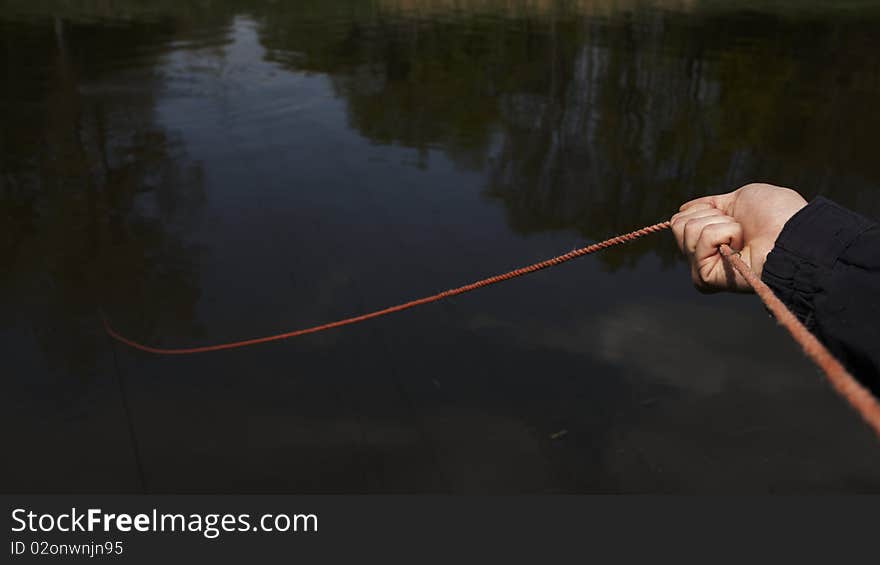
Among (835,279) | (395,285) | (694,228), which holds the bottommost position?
(395,285)

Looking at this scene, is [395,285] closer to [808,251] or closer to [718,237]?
[718,237]

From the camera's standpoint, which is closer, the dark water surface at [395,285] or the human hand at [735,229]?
the human hand at [735,229]

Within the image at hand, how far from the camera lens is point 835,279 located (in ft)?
5.90

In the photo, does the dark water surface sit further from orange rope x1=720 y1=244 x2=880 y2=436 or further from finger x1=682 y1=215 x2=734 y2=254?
orange rope x1=720 y1=244 x2=880 y2=436

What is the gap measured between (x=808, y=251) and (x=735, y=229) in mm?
495

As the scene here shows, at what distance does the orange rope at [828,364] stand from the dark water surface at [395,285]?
2.72 m

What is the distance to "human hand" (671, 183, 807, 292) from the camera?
2314 millimetres

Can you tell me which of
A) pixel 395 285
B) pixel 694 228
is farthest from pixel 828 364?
pixel 395 285

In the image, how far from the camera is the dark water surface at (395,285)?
4.54m

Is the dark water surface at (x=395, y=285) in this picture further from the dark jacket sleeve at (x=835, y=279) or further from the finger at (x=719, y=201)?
the dark jacket sleeve at (x=835, y=279)

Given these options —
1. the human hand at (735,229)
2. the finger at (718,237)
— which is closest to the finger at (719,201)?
the human hand at (735,229)

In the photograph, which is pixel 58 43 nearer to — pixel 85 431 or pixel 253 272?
pixel 253 272

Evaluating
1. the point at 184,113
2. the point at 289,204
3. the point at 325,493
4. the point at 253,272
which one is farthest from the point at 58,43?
the point at 325,493

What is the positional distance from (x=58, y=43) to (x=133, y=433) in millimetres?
13577
